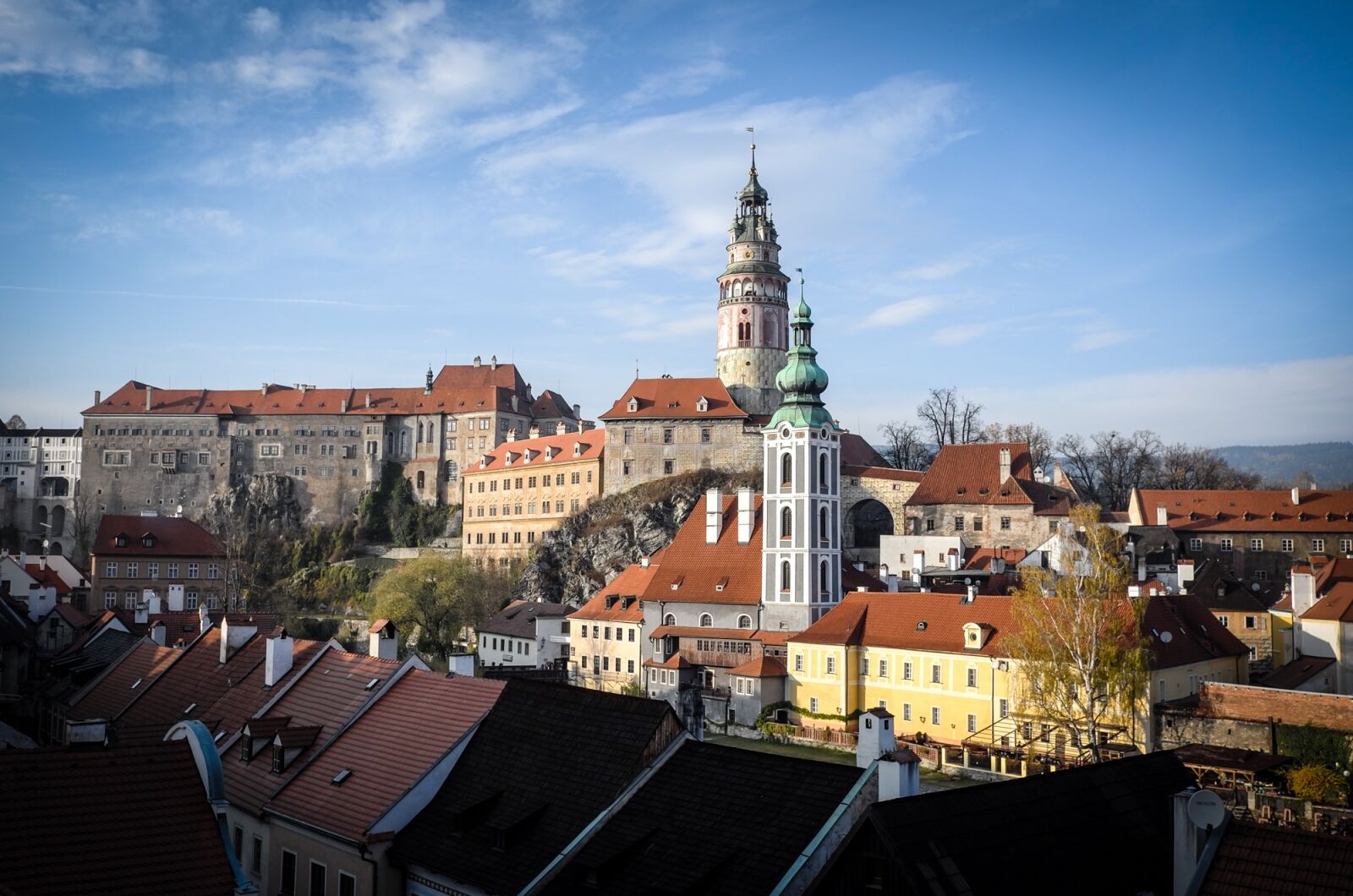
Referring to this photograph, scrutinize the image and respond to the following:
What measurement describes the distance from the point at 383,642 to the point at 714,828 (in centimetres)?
1154

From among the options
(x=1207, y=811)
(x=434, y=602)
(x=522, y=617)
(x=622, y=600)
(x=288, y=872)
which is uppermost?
(x=1207, y=811)

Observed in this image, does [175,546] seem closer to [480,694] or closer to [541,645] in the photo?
[541,645]

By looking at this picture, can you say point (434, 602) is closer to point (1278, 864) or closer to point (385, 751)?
point (385, 751)

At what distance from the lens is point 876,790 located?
14.0m

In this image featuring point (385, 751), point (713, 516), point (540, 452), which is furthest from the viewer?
point (540, 452)

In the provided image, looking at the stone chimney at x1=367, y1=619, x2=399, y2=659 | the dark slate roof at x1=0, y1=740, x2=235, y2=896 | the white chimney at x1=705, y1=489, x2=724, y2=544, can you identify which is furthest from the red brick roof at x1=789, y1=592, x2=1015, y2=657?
the dark slate roof at x1=0, y1=740, x2=235, y2=896

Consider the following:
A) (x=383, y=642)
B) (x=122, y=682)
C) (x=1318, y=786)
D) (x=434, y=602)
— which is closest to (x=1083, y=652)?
(x=1318, y=786)

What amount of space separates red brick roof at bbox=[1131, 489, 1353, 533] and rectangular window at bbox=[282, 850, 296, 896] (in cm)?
5981

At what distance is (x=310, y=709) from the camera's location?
21875 millimetres

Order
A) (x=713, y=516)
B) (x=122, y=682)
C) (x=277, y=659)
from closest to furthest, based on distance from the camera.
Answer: (x=277, y=659), (x=122, y=682), (x=713, y=516)

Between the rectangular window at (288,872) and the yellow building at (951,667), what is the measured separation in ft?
78.4

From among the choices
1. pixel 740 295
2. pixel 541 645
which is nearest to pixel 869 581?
pixel 541 645

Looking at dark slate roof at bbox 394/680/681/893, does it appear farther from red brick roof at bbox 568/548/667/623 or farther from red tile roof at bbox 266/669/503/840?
red brick roof at bbox 568/548/667/623

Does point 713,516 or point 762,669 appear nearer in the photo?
point 762,669
